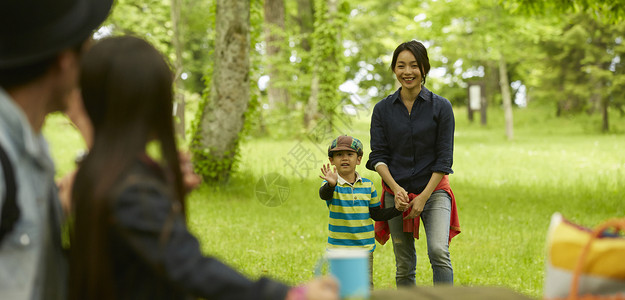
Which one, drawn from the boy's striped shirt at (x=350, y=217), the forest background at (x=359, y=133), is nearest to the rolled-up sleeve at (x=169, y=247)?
the forest background at (x=359, y=133)

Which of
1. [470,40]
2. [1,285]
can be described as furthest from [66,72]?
[470,40]

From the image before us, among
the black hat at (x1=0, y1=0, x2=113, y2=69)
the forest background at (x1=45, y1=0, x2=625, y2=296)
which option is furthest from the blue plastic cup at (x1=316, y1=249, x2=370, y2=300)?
the forest background at (x1=45, y1=0, x2=625, y2=296)

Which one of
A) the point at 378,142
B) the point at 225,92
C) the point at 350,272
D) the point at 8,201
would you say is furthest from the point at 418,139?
the point at 225,92

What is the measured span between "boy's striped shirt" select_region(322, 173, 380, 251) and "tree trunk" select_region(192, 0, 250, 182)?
6.46 meters

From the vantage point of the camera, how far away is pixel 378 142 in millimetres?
4844

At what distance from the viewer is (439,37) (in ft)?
80.9

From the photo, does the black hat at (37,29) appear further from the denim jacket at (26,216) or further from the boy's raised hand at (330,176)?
the boy's raised hand at (330,176)

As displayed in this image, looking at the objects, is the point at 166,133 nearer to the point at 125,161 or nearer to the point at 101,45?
the point at 125,161

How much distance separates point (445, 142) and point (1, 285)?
3441 millimetres

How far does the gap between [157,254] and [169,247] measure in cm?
4

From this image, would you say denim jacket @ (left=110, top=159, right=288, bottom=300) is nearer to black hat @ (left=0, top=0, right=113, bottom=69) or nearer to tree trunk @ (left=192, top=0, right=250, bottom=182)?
black hat @ (left=0, top=0, right=113, bottom=69)

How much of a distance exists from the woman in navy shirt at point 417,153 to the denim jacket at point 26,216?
3.05m

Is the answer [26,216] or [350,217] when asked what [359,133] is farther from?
[26,216]

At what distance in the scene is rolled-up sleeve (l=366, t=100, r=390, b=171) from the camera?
4.83 m
